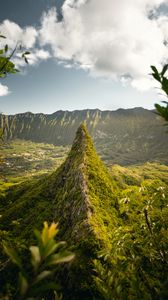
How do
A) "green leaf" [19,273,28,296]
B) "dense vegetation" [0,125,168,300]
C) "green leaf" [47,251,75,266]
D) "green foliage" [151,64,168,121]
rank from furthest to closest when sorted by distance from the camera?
1. "dense vegetation" [0,125,168,300]
2. "green foliage" [151,64,168,121]
3. "green leaf" [47,251,75,266]
4. "green leaf" [19,273,28,296]

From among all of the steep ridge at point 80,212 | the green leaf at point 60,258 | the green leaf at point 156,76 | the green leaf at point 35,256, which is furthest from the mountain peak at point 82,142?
the green leaf at point 35,256

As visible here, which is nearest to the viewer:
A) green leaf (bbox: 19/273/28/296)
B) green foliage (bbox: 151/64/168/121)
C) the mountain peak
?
green leaf (bbox: 19/273/28/296)

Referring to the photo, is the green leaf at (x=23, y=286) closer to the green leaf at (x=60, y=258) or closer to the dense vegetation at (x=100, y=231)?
the green leaf at (x=60, y=258)

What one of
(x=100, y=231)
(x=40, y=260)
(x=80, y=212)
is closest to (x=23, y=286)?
(x=40, y=260)

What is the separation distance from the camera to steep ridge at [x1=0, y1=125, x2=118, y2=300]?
11.1 m

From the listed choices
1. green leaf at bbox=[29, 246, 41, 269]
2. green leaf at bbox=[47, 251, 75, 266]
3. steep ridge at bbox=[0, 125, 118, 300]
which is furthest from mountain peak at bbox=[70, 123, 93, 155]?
green leaf at bbox=[29, 246, 41, 269]

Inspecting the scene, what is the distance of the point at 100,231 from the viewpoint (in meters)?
12.8

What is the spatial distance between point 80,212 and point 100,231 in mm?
2452

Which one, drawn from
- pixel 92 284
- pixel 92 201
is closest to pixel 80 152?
pixel 92 201

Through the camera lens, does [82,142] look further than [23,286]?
Yes

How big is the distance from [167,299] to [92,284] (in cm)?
878

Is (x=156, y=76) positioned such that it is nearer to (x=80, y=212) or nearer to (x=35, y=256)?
(x=35, y=256)

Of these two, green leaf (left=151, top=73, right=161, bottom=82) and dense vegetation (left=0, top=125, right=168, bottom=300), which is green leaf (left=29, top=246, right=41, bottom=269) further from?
green leaf (left=151, top=73, right=161, bottom=82)

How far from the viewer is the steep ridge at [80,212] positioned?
1110cm
